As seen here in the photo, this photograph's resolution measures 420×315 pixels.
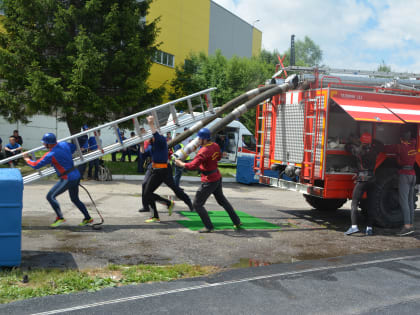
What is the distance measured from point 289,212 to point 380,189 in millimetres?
2565

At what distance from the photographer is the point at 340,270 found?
18.8 ft

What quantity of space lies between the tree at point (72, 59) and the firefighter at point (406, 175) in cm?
1178

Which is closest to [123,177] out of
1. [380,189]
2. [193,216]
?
[193,216]

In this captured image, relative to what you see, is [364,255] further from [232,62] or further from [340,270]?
[232,62]

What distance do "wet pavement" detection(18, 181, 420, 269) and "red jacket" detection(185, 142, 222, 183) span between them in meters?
1.05

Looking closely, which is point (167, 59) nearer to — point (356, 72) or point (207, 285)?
point (356, 72)

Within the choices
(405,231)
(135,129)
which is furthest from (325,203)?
(135,129)

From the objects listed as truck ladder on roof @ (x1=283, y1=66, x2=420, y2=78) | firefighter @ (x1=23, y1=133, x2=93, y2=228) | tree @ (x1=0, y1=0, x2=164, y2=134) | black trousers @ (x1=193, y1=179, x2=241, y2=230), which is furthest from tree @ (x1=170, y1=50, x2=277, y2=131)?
firefighter @ (x1=23, y1=133, x2=93, y2=228)

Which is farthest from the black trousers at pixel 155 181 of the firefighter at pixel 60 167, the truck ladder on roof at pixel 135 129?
the firefighter at pixel 60 167

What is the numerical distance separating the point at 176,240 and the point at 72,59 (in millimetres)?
11893

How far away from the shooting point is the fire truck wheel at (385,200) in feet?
27.9

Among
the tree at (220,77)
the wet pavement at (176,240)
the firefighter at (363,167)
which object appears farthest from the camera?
the tree at (220,77)

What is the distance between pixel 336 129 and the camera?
28.2ft

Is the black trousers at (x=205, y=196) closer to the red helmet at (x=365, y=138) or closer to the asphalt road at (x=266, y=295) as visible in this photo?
the asphalt road at (x=266, y=295)
